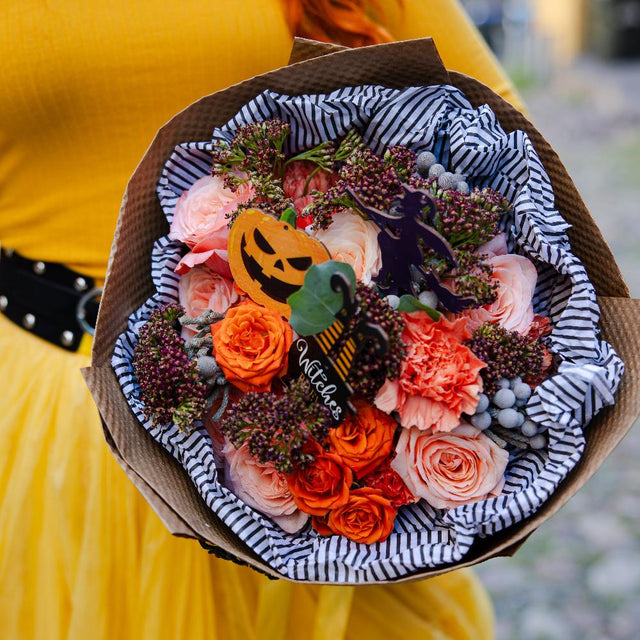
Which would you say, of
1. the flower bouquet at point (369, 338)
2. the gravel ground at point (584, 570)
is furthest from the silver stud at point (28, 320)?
the gravel ground at point (584, 570)

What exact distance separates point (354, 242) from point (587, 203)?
4258 millimetres

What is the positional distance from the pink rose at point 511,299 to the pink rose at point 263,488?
0.24 meters

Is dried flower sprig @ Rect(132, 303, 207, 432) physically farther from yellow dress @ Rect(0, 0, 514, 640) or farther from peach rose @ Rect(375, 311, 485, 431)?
yellow dress @ Rect(0, 0, 514, 640)

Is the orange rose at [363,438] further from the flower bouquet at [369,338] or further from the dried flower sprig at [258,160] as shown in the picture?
the dried flower sprig at [258,160]

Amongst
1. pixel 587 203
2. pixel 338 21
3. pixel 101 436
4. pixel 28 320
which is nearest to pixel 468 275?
pixel 338 21

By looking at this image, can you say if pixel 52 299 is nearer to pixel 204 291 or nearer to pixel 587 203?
pixel 204 291

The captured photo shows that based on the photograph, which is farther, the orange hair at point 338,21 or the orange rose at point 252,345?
the orange hair at point 338,21

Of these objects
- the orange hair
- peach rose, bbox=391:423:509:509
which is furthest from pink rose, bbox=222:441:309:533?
the orange hair

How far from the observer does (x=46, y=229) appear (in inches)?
42.4

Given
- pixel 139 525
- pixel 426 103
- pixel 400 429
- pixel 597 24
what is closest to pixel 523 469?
pixel 400 429

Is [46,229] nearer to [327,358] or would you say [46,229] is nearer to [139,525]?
[139,525]

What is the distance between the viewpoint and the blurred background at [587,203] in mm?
1914

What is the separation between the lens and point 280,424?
0.70 metres

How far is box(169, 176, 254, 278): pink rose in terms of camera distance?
2.56 ft
